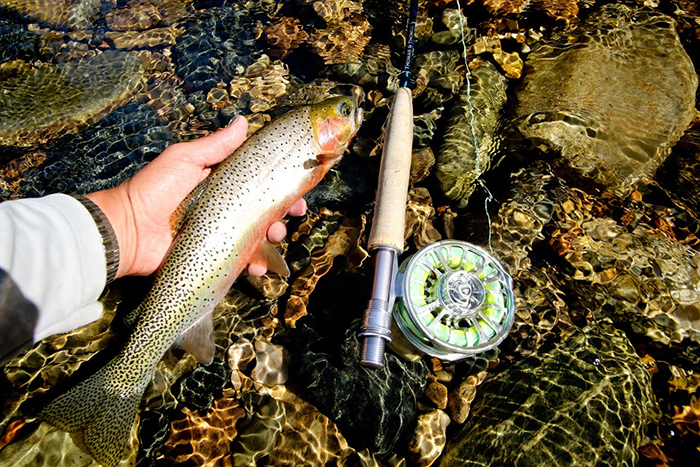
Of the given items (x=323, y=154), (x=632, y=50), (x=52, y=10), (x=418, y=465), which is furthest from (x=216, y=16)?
(x=418, y=465)

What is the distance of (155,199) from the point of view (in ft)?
11.0

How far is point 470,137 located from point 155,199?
3253 mm

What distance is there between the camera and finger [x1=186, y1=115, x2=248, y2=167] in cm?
348

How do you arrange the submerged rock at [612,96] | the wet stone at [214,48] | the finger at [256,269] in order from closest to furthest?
the finger at [256,269], the submerged rock at [612,96], the wet stone at [214,48]

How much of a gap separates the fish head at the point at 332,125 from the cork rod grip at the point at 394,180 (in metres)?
0.37

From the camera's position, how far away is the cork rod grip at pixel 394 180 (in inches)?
119

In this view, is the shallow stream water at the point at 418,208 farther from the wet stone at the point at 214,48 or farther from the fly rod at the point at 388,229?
the fly rod at the point at 388,229

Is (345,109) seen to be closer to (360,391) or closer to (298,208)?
(298,208)

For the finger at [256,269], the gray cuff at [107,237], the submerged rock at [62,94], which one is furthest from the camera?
the submerged rock at [62,94]

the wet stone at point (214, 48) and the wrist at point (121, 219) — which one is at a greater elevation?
the wet stone at point (214, 48)

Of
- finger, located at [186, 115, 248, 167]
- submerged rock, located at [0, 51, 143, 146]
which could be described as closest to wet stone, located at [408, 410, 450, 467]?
finger, located at [186, 115, 248, 167]

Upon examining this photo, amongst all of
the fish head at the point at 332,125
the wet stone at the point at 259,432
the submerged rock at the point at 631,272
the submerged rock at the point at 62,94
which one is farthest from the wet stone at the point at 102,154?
the submerged rock at the point at 631,272

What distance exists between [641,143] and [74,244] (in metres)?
5.56

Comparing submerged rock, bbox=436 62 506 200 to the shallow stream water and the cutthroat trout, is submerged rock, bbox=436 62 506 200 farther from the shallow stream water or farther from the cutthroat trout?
the cutthroat trout
